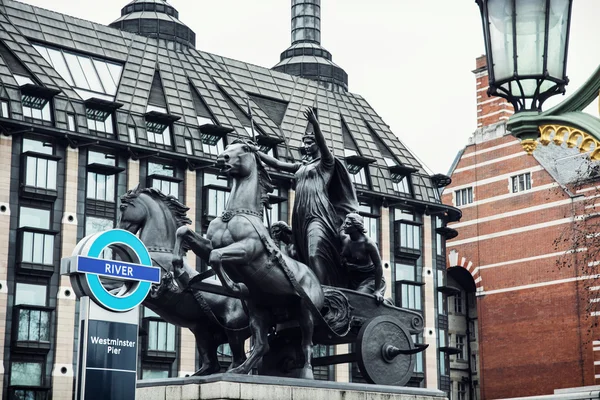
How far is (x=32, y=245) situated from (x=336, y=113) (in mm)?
24569

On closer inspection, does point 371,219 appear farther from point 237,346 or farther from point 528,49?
point 528,49

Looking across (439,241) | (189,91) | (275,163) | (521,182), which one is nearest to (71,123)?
(189,91)

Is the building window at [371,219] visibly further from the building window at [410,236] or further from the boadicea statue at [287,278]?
the boadicea statue at [287,278]

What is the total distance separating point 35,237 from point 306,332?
36659 millimetres

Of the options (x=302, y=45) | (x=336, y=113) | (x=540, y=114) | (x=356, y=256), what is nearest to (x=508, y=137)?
(x=336, y=113)

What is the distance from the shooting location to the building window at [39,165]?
53312 mm

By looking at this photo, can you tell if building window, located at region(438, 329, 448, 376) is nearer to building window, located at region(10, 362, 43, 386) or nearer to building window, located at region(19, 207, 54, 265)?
building window, located at region(19, 207, 54, 265)

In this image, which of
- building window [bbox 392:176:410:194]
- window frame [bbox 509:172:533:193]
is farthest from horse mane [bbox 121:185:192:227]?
window frame [bbox 509:172:533:193]

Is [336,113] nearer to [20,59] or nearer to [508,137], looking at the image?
[508,137]

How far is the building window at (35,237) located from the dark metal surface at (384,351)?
35.4 meters

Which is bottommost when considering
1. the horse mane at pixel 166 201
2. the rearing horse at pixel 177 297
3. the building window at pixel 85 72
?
the rearing horse at pixel 177 297

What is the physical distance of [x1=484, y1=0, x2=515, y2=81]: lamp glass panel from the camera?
9.26 metres

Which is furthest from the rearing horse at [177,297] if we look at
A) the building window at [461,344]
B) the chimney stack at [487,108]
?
the building window at [461,344]

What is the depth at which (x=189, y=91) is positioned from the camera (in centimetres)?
6388
